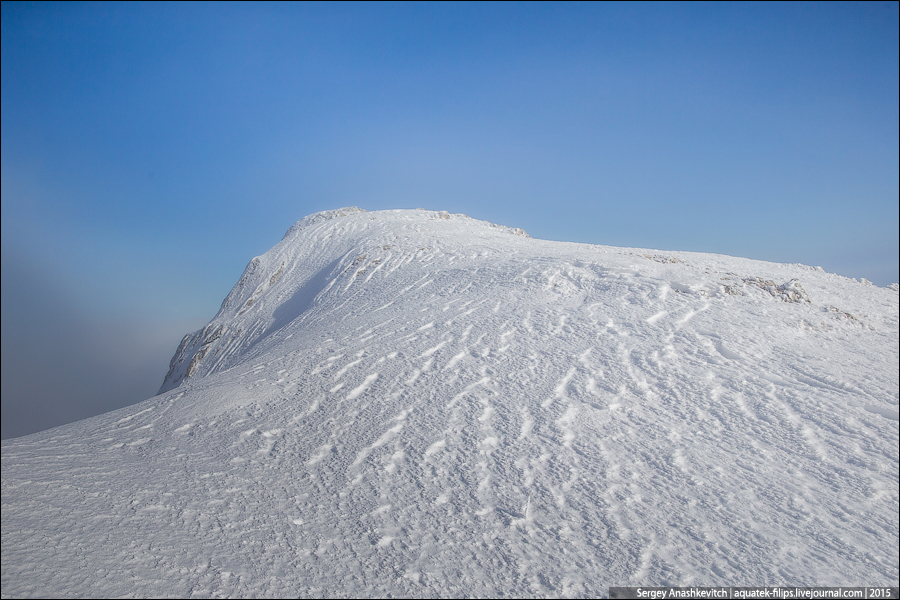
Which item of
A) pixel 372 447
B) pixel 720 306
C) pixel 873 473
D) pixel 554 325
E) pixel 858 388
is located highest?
pixel 720 306

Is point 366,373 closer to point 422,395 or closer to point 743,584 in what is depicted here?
point 422,395

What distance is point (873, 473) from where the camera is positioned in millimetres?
4301

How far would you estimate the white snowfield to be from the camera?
3332 mm

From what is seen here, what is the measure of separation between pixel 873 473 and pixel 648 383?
2.30 metres

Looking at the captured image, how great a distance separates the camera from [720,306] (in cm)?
802

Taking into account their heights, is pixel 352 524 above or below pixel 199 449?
below

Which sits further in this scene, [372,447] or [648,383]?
[648,383]

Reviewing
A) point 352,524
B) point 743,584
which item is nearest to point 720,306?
point 743,584

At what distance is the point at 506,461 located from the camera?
459cm

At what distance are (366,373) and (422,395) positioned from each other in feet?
4.00

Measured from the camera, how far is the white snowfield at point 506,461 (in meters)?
3.33

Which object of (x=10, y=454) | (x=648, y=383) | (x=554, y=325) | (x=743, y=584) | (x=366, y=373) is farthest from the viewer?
(x=554, y=325)

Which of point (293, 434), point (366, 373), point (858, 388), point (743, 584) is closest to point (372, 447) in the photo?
point (293, 434)

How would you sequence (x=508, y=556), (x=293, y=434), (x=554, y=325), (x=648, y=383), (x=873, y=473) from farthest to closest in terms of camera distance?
(x=554, y=325)
(x=648, y=383)
(x=293, y=434)
(x=873, y=473)
(x=508, y=556)
